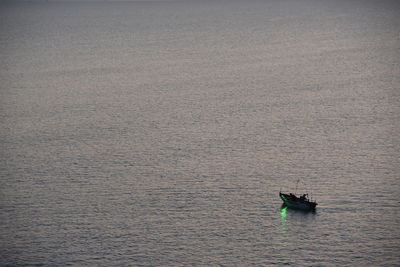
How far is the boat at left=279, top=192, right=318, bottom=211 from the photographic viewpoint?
3713 inches

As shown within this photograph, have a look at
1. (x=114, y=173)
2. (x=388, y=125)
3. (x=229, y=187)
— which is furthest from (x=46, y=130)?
(x=388, y=125)

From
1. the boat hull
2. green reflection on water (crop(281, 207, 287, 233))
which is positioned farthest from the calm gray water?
the boat hull

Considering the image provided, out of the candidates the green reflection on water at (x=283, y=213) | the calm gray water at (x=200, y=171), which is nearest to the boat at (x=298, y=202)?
the green reflection on water at (x=283, y=213)

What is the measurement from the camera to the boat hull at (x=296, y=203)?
94.3m

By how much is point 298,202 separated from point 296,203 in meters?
0.39

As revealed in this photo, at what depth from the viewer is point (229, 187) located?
104m

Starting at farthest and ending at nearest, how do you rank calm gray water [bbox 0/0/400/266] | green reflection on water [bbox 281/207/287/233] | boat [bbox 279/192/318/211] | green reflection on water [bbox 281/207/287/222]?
boat [bbox 279/192/318/211] → green reflection on water [bbox 281/207/287/222] → green reflection on water [bbox 281/207/287/233] → calm gray water [bbox 0/0/400/266]

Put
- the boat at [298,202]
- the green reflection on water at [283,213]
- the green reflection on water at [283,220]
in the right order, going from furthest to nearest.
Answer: the boat at [298,202], the green reflection on water at [283,213], the green reflection on water at [283,220]

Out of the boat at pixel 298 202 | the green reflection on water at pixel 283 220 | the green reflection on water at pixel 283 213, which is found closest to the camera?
the green reflection on water at pixel 283 220

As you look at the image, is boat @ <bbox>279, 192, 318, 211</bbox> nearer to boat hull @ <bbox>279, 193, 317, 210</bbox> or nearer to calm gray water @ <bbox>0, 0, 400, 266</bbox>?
boat hull @ <bbox>279, 193, 317, 210</bbox>

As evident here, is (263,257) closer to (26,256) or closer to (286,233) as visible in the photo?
(286,233)

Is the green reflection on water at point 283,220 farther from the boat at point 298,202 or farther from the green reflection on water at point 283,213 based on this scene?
the boat at point 298,202

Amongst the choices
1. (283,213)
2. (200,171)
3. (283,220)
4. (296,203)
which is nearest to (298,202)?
(296,203)

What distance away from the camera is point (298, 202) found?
94875 mm
